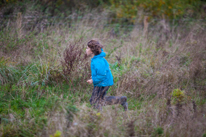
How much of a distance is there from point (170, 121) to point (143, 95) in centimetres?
114

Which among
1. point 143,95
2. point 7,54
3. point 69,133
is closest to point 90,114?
point 69,133

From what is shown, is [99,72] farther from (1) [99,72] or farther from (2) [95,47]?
(2) [95,47]

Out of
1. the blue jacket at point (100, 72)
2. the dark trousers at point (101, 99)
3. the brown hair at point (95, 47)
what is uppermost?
the brown hair at point (95, 47)

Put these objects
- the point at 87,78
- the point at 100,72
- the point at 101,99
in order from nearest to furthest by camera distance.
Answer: the point at 100,72 → the point at 101,99 → the point at 87,78

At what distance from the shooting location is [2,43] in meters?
4.90

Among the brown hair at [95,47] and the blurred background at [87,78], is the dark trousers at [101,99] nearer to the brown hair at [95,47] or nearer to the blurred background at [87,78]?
the blurred background at [87,78]

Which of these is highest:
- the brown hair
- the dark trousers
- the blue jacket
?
the brown hair

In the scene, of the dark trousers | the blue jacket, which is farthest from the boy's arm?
the dark trousers

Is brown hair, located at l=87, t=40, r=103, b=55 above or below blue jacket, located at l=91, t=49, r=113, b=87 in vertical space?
above

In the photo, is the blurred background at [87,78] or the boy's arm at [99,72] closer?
the blurred background at [87,78]

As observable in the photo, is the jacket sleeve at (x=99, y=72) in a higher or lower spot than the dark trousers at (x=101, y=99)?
higher

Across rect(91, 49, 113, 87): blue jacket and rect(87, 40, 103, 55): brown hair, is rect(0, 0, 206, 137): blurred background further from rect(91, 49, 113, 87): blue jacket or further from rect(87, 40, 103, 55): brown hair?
rect(87, 40, 103, 55): brown hair

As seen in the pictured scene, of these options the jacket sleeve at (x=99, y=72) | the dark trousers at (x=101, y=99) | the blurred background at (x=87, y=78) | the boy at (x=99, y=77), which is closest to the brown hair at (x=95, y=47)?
the boy at (x=99, y=77)

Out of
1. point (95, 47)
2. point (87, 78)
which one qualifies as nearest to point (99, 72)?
point (95, 47)
